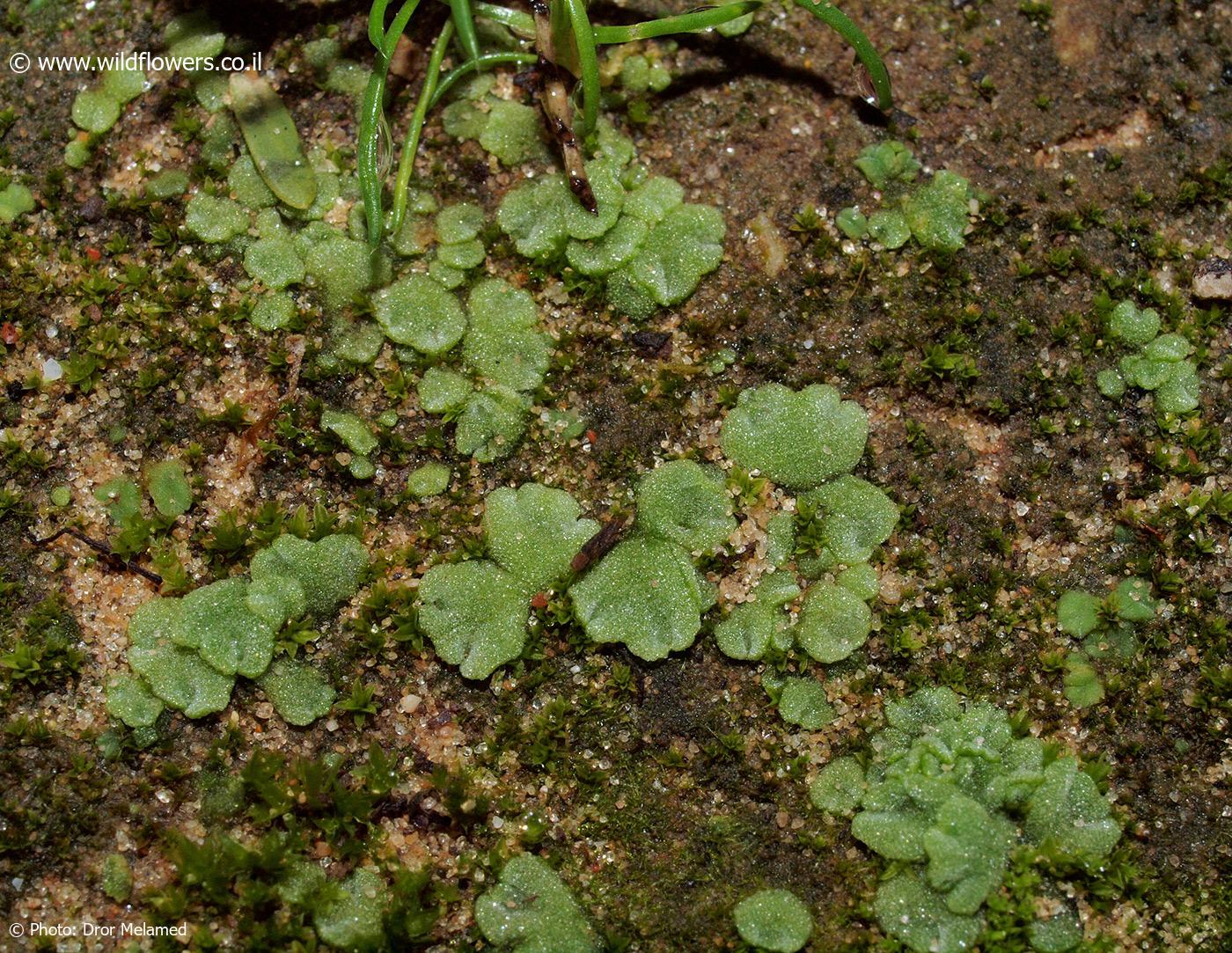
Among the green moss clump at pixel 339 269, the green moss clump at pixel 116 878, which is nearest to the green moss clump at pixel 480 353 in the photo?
the green moss clump at pixel 339 269

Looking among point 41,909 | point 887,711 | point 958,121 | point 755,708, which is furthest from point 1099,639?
point 41,909

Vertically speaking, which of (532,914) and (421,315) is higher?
(421,315)

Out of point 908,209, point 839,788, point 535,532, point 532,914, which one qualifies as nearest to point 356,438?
point 535,532

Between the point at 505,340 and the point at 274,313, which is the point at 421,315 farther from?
the point at 274,313

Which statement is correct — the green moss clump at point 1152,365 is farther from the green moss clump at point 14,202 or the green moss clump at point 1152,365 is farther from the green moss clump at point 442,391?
the green moss clump at point 14,202

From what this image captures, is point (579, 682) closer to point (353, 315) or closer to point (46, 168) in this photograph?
point (353, 315)

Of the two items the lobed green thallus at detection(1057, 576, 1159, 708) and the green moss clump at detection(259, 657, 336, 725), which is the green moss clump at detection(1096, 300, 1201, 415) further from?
the green moss clump at detection(259, 657, 336, 725)
